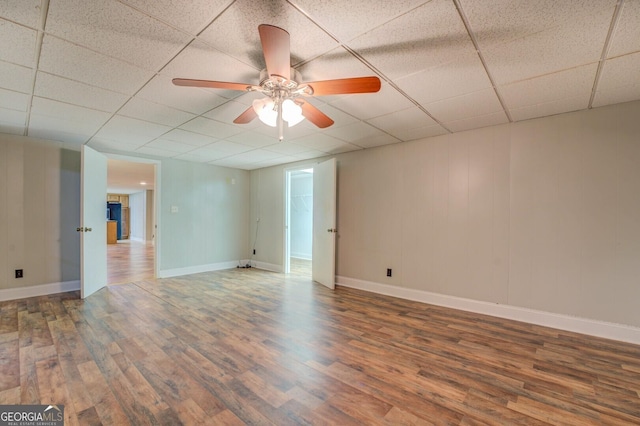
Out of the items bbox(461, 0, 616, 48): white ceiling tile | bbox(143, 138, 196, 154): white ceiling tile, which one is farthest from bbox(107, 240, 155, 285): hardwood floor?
bbox(461, 0, 616, 48): white ceiling tile

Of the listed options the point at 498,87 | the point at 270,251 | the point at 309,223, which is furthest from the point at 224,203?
the point at 498,87

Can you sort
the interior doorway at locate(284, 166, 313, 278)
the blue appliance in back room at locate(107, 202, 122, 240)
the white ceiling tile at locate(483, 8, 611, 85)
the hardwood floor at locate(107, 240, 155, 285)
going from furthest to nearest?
the blue appliance in back room at locate(107, 202, 122, 240) < the interior doorway at locate(284, 166, 313, 278) < the hardwood floor at locate(107, 240, 155, 285) < the white ceiling tile at locate(483, 8, 611, 85)

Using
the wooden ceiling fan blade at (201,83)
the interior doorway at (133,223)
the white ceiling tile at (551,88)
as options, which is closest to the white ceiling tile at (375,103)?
the white ceiling tile at (551,88)

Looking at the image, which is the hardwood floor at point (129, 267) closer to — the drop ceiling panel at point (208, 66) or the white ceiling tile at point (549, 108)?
the drop ceiling panel at point (208, 66)

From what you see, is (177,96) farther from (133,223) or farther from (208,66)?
(133,223)

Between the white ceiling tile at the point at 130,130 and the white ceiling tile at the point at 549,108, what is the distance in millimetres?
4087

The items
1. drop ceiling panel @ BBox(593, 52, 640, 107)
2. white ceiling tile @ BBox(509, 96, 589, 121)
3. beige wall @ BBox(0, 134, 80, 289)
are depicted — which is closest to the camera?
drop ceiling panel @ BBox(593, 52, 640, 107)

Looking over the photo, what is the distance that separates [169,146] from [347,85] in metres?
3.69

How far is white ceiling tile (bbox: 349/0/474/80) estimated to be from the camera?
1.53 m

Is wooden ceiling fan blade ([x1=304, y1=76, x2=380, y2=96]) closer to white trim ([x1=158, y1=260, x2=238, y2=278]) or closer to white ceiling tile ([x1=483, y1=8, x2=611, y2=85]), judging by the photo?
white ceiling tile ([x1=483, y1=8, x2=611, y2=85])

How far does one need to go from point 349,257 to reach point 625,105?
367cm

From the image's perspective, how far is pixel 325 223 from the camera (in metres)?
4.77

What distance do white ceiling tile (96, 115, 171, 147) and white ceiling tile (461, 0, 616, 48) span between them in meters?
3.39

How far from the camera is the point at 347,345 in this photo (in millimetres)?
2504
